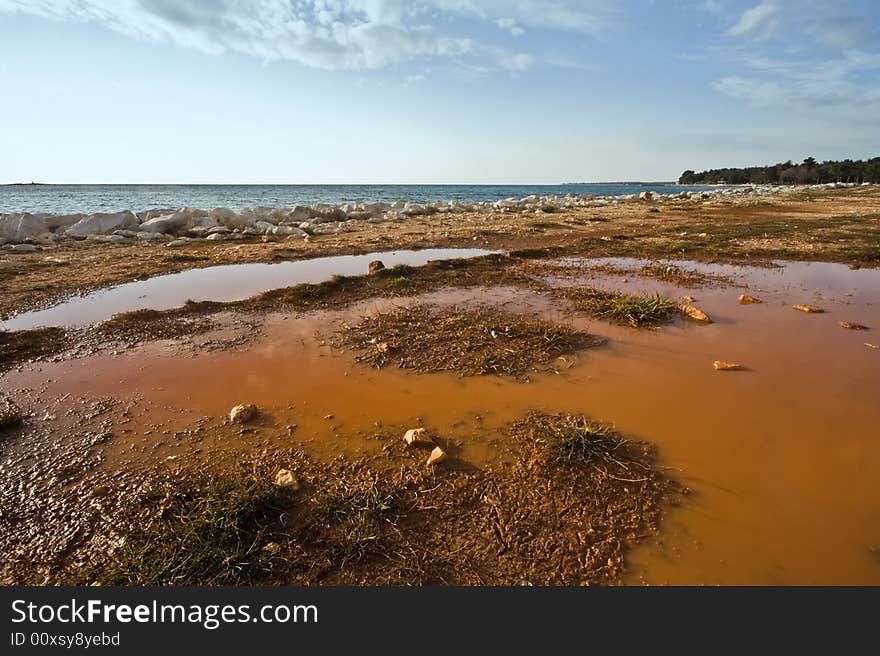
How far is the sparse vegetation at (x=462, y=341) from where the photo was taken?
4953 millimetres

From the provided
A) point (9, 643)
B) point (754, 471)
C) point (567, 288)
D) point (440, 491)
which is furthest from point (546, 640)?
point (567, 288)

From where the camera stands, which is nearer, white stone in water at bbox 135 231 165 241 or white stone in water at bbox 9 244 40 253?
white stone in water at bbox 9 244 40 253

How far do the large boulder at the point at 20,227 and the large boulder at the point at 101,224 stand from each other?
81cm

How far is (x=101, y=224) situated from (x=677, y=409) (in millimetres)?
20284

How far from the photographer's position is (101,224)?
15859mm

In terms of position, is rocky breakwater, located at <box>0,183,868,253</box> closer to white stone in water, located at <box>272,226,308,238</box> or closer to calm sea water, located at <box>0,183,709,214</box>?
white stone in water, located at <box>272,226,308,238</box>

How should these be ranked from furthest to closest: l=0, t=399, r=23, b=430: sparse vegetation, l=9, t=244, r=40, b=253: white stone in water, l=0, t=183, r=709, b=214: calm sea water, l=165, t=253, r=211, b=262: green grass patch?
l=0, t=183, r=709, b=214: calm sea water, l=9, t=244, r=40, b=253: white stone in water, l=165, t=253, r=211, b=262: green grass patch, l=0, t=399, r=23, b=430: sparse vegetation

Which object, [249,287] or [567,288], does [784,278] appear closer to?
[567,288]

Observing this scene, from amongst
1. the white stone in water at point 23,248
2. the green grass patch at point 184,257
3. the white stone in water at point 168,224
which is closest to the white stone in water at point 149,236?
the white stone in water at point 168,224

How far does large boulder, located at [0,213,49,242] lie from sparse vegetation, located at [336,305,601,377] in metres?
15.4

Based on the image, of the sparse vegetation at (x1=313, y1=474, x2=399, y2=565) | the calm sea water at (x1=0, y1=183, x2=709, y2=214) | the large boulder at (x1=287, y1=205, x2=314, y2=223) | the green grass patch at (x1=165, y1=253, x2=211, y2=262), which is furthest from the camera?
the calm sea water at (x1=0, y1=183, x2=709, y2=214)

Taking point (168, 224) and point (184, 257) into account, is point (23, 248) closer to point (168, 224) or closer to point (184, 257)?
point (168, 224)

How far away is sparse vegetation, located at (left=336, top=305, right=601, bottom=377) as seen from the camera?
4953mm

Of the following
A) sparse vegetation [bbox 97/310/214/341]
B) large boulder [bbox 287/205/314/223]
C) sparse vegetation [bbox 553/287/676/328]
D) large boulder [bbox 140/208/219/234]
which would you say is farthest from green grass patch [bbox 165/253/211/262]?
sparse vegetation [bbox 553/287/676/328]
